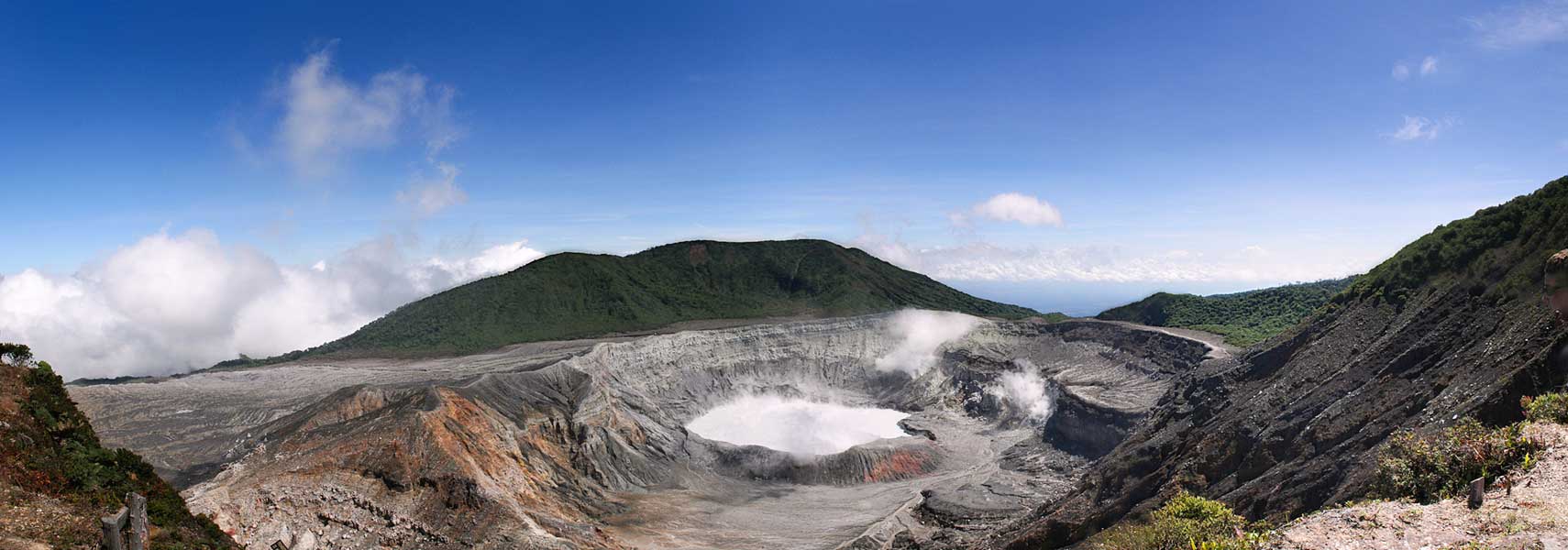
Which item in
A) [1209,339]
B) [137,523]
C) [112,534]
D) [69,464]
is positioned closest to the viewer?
[112,534]

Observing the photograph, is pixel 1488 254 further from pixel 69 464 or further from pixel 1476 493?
pixel 69 464

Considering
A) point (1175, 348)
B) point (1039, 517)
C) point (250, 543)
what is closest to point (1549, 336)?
point (1039, 517)

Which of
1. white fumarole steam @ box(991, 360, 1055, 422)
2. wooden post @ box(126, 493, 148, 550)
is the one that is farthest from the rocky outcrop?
white fumarole steam @ box(991, 360, 1055, 422)

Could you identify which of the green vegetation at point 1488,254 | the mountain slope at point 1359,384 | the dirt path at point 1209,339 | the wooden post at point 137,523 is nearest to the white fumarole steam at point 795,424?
the dirt path at point 1209,339

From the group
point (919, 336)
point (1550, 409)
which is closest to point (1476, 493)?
point (1550, 409)

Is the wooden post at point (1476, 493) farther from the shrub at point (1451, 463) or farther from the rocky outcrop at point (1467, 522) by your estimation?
the shrub at point (1451, 463)

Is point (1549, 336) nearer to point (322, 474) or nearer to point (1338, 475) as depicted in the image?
point (1338, 475)
